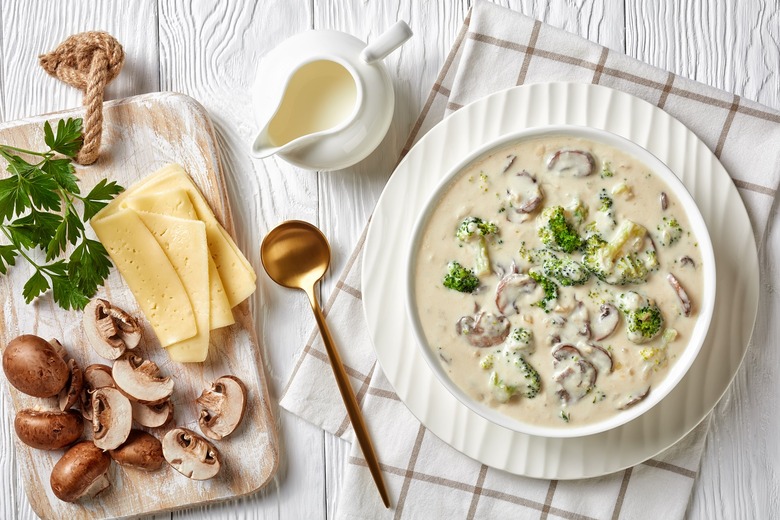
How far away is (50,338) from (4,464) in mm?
534

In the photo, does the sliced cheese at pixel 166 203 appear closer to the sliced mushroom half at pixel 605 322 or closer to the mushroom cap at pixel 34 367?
the mushroom cap at pixel 34 367

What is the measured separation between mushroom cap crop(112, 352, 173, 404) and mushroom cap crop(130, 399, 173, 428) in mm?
31

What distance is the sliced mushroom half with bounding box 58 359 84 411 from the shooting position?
2.63 m

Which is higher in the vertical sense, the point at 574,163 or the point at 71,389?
the point at 574,163

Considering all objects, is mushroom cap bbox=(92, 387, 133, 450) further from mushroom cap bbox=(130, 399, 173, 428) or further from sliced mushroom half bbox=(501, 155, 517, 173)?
sliced mushroom half bbox=(501, 155, 517, 173)

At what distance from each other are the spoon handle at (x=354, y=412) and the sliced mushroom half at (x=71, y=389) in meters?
0.91

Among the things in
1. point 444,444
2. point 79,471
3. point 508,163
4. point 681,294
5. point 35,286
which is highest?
point 508,163

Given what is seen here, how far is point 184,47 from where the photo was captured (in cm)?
270

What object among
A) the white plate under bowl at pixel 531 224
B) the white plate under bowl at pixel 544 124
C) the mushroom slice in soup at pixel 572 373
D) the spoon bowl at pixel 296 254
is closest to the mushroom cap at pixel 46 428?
the spoon bowl at pixel 296 254

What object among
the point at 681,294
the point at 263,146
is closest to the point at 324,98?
the point at 263,146

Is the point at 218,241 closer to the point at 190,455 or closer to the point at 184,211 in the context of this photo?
the point at 184,211

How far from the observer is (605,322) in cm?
207

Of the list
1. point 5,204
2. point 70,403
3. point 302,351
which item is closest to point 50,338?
point 70,403

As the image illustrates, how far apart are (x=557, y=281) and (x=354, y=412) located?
2.85ft
